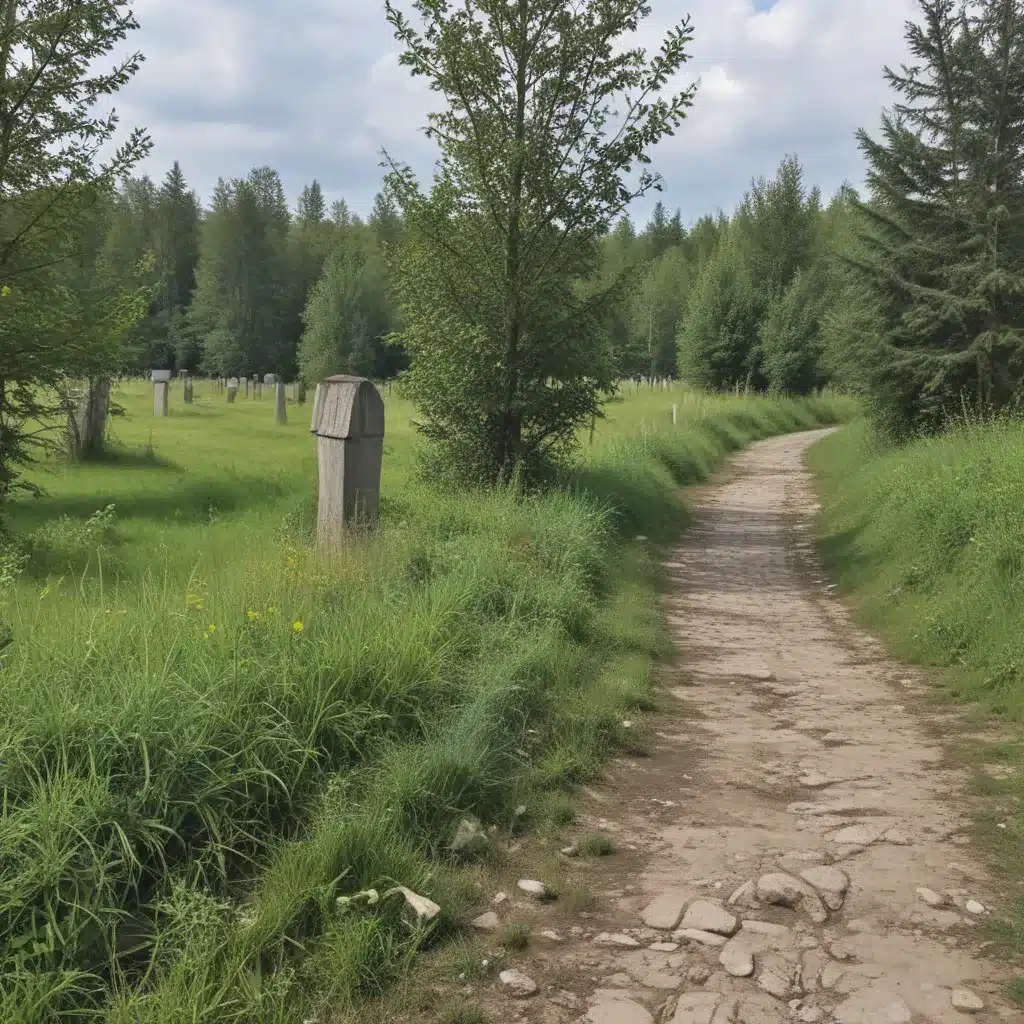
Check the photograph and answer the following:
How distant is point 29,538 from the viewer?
1080 centimetres

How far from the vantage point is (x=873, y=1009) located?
321cm

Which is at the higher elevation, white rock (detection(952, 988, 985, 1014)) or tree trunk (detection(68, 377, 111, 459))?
tree trunk (detection(68, 377, 111, 459))

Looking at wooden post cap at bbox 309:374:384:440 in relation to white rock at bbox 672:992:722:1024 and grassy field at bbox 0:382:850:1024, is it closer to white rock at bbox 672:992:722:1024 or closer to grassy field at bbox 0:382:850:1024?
grassy field at bbox 0:382:850:1024

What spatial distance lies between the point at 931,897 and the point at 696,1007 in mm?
1329

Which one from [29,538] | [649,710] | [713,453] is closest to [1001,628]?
[649,710]

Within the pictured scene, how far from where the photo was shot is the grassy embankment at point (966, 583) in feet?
16.9

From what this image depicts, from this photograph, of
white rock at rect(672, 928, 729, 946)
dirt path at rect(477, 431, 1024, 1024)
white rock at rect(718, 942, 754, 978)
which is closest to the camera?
dirt path at rect(477, 431, 1024, 1024)

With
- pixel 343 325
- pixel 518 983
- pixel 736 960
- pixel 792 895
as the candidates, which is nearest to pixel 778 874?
pixel 792 895

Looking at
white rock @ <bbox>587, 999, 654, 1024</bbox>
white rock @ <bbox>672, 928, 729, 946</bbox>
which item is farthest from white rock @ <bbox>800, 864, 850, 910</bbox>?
white rock @ <bbox>587, 999, 654, 1024</bbox>

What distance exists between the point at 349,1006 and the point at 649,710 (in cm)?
363

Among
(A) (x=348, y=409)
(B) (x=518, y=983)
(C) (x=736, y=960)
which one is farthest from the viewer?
(A) (x=348, y=409)

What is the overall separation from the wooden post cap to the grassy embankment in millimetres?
5008

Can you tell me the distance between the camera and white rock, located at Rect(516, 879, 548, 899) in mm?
4039

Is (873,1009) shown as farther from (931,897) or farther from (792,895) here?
(931,897)
